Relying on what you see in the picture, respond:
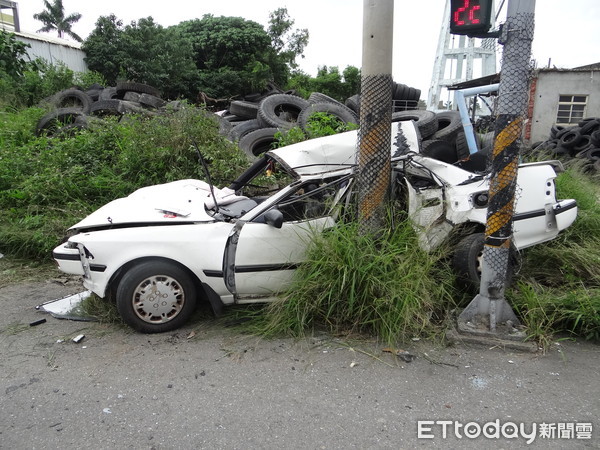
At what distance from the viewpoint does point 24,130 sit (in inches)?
347

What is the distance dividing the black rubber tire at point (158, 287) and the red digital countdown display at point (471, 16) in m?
2.94

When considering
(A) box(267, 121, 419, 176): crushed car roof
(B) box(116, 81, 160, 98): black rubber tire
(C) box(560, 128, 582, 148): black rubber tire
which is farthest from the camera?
(B) box(116, 81, 160, 98): black rubber tire

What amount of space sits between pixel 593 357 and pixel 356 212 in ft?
7.24

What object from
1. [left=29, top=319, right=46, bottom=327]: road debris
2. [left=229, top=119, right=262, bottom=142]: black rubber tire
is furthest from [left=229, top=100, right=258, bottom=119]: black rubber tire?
[left=29, top=319, right=46, bottom=327]: road debris

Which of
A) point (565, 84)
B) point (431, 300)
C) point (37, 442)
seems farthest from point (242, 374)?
Result: point (565, 84)

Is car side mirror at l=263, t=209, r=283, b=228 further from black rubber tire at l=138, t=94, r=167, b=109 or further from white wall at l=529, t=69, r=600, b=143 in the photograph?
white wall at l=529, t=69, r=600, b=143

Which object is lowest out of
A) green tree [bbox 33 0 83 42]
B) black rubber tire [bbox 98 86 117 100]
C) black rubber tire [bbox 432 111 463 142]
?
black rubber tire [bbox 432 111 463 142]

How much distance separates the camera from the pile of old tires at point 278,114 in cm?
858

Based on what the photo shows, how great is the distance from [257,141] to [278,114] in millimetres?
2362

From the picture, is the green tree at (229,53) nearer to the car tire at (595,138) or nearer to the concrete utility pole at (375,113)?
the car tire at (595,138)

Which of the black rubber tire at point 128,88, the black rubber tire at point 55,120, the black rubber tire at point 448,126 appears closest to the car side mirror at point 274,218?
the black rubber tire at point 448,126

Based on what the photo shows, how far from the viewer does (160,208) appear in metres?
4.03

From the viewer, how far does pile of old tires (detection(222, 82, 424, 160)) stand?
8.58 meters

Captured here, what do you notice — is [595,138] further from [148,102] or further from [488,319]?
[148,102]
